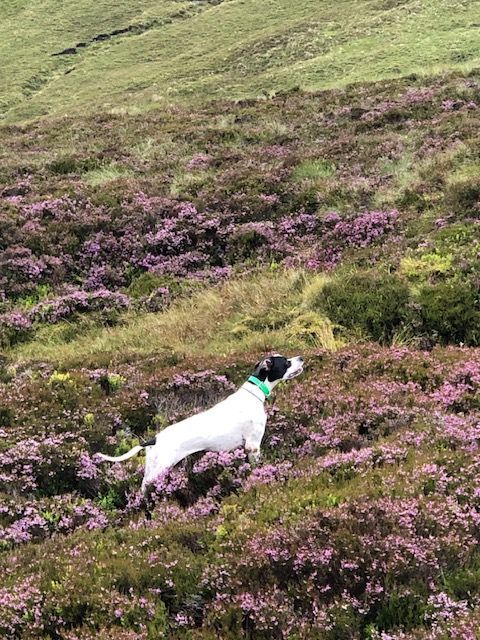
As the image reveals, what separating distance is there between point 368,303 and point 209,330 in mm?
3087

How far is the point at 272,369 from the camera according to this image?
7277 mm

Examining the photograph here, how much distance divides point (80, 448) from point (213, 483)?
2.04 m

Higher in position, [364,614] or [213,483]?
[364,614]

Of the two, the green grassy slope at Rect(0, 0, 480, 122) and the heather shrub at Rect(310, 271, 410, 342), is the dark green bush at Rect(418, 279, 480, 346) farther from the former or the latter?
the green grassy slope at Rect(0, 0, 480, 122)

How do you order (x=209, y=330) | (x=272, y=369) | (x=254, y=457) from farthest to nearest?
(x=209, y=330), (x=272, y=369), (x=254, y=457)

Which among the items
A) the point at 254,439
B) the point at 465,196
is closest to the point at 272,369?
the point at 254,439

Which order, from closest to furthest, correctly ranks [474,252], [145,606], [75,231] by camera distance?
1. [145,606]
2. [474,252]
3. [75,231]

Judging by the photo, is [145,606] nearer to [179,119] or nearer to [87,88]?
[179,119]

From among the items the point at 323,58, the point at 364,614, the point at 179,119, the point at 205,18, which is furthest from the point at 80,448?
the point at 205,18

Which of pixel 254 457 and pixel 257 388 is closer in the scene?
pixel 254 457

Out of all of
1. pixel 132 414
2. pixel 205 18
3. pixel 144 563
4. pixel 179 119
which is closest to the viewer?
pixel 144 563

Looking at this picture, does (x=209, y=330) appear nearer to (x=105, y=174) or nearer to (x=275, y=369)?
(x=275, y=369)

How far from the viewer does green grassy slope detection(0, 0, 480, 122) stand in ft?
128

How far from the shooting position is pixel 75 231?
17094 millimetres
